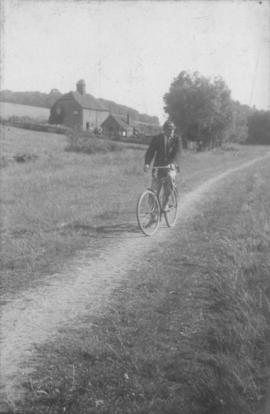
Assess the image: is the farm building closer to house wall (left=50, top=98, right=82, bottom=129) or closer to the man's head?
Result: house wall (left=50, top=98, right=82, bottom=129)

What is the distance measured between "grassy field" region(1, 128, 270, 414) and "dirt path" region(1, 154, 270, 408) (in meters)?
0.16

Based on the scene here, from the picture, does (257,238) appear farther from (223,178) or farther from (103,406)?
(223,178)

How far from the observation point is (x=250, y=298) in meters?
3.73

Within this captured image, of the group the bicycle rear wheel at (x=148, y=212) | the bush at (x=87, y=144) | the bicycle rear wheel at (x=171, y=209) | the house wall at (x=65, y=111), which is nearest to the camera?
the bicycle rear wheel at (x=148, y=212)

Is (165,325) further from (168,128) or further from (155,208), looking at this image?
(168,128)

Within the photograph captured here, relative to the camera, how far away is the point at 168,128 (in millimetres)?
7824

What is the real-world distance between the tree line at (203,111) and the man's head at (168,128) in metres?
25.3

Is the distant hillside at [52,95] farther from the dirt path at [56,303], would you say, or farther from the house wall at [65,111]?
the house wall at [65,111]

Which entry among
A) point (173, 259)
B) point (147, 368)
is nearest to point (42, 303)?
point (147, 368)

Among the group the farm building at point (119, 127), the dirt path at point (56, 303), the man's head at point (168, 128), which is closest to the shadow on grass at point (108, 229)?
the dirt path at point (56, 303)

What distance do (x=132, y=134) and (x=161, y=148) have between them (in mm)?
19879

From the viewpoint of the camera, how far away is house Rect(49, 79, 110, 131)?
29188 millimetres

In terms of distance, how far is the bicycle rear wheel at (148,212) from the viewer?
7.34 meters

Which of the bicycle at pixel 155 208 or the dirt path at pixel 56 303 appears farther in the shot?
the bicycle at pixel 155 208
